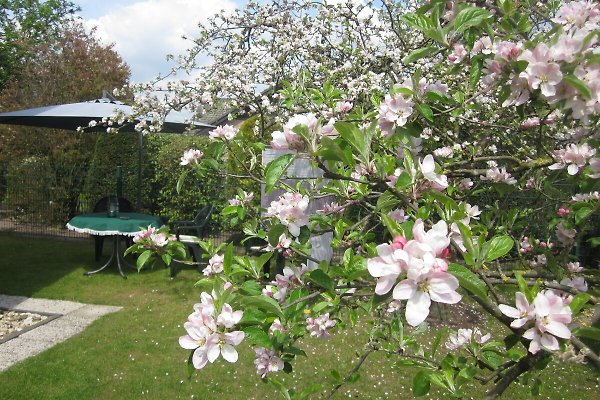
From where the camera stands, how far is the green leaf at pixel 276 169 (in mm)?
1150

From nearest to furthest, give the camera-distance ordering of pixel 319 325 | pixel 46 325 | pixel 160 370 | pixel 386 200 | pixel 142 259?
pixel 386 200
pixel 319 325
pixel 142 259
pixel 160 370
pixel 46 325

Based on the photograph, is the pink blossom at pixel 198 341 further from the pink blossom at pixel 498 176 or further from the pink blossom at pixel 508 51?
the pink blossom at pixel 498 176

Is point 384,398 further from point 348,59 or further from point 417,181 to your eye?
point 348,59

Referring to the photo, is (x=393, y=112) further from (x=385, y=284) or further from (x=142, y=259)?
(x=142, y=259)

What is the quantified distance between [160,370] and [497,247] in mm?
3328

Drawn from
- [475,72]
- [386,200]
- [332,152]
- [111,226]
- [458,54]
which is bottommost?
[111,226]

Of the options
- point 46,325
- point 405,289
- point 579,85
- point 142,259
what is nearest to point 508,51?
point 579,85

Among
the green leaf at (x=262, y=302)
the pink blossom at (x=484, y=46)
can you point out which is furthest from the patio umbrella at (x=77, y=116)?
the green leaf at (x=262, y=302)

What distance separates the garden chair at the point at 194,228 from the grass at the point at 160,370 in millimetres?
988

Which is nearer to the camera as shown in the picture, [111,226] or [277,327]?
[277,327]

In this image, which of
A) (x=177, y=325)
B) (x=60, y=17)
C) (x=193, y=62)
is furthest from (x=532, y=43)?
(x=60, y=17)

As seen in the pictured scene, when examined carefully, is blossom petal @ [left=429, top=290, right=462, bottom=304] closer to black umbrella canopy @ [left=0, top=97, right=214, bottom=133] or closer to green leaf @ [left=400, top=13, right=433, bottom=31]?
green leaf @ [left=400, top=13, right=433, bottom=31]

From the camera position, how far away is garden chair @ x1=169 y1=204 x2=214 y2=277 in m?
6.47

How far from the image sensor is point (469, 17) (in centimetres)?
128
